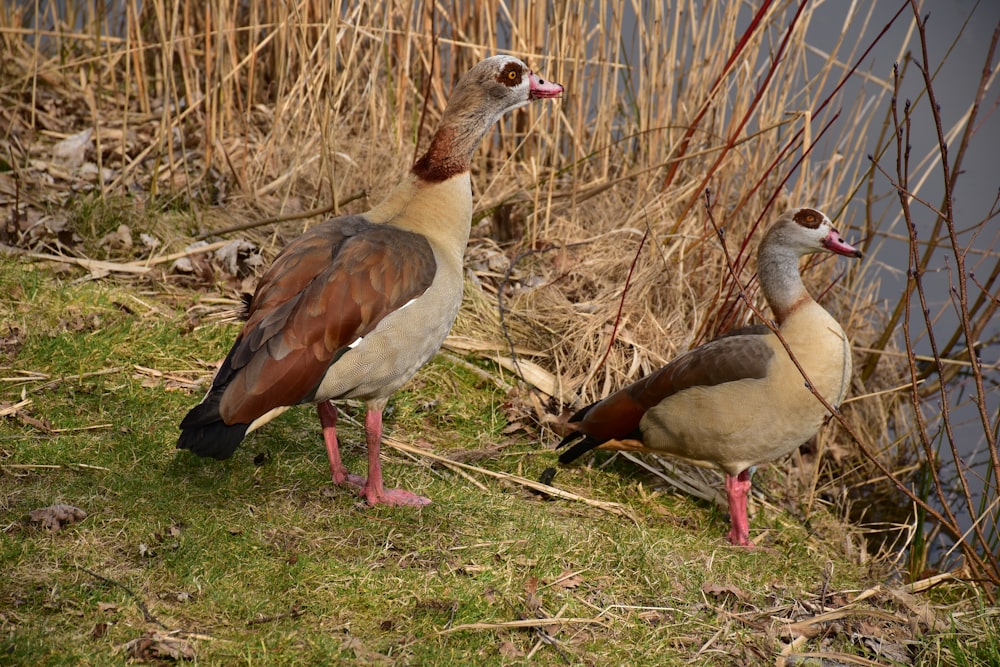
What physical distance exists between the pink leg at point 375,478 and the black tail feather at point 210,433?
2.02 ft

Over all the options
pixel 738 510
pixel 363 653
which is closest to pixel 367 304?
pixel 363 653

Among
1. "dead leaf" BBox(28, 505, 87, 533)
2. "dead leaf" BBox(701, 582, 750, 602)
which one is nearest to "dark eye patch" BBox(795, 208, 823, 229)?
"dead leaf" BBox(701, 582, 750, 602)

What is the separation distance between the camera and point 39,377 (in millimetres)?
4262

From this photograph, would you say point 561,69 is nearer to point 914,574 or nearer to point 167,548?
point 914,574

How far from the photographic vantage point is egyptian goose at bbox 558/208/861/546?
12.8 ft

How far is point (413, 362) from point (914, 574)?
92.6 inches

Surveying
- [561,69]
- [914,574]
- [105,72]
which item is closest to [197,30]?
[105,72]

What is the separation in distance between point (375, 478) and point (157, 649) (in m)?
1.17

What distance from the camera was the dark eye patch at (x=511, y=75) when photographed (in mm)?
3938

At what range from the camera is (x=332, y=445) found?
383 cm

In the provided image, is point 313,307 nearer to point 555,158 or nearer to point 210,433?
point 210,433

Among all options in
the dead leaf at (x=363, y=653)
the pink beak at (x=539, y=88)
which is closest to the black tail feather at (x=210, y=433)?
the dead leaf at (x=363, y=653)

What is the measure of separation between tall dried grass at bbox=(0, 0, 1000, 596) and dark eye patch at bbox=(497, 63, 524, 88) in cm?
127

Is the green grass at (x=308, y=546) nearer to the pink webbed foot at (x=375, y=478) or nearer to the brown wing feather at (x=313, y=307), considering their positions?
the pink webbed foot at (x=375, y=478)
